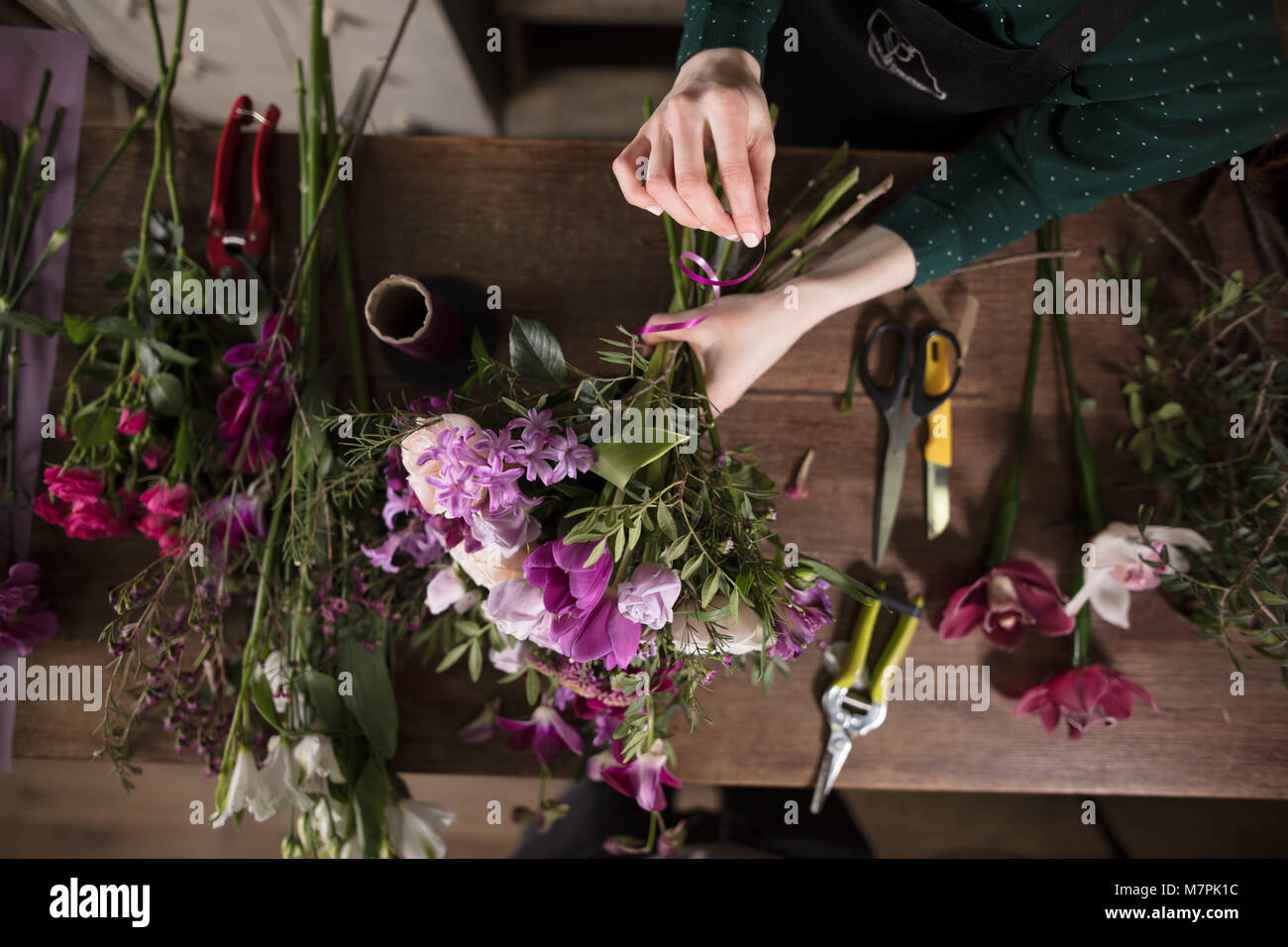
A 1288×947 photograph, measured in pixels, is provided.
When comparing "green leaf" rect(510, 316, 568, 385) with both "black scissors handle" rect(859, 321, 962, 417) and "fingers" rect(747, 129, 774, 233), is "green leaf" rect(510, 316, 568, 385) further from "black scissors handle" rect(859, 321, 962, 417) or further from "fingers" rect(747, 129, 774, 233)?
"black scissors handle" rect(859, 321, 962, 417)

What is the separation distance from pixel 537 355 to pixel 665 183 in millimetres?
169

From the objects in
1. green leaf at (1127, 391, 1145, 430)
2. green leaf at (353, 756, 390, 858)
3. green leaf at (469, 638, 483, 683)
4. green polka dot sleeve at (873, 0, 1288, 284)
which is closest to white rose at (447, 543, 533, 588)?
green leaf at (469, 638, 483, 683)

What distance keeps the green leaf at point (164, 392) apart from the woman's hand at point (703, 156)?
1.69ft

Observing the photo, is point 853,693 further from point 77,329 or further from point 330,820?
point 77,329

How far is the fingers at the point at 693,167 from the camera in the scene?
487 mm

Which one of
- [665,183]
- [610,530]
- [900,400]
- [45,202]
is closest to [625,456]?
[610,530]

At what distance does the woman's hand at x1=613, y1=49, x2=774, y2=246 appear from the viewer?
49 cm

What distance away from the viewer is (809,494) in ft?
2.56

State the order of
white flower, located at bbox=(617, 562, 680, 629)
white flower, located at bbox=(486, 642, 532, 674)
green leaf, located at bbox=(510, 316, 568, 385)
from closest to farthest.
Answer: white flower, located at bbox=(617, 562, 680, 629), green leaf, located at bbox=(510, 316, 568, 385), white flower, located at bbox=(486, 642, 532, 674)

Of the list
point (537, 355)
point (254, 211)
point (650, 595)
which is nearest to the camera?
point (650, 595)

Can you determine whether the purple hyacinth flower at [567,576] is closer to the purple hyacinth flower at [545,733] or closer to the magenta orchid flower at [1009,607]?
the purple hyacinth flower at [545,733]

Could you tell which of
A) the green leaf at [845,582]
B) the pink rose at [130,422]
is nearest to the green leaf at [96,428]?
the pink rose at [130,422]

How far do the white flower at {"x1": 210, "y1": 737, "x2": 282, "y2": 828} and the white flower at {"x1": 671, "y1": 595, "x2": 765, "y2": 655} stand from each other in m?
0.42
